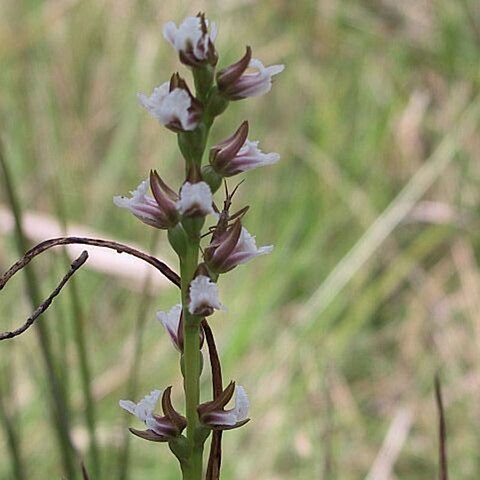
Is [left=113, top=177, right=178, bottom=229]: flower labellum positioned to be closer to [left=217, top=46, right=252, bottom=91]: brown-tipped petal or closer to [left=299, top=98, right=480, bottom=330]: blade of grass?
[left=217, top=46, right=252, bottom=91]: brown-tipped petal

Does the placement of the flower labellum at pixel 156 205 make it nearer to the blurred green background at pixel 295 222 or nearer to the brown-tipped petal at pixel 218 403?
the brown-tipped petal at pixel 218 403

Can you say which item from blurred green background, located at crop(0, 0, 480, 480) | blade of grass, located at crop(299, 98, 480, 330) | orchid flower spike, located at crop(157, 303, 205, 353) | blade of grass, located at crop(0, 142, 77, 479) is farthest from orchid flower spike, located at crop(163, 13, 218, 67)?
blade of grass, located at crop(299, 98, 480, 330)

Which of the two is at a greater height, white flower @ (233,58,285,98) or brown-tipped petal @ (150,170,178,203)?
white flower @ (233,58,285,98)

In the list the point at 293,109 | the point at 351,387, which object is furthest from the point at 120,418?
the point at 293,109

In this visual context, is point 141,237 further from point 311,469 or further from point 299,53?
point 311,469

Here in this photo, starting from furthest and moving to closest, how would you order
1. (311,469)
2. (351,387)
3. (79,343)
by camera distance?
(351,387)
(311,469)
(79,343)
